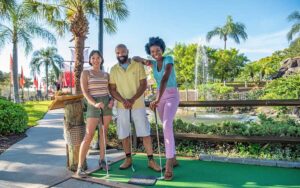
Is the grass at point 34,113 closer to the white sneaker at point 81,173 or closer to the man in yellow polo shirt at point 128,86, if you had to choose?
the white sneaker at point 81,173

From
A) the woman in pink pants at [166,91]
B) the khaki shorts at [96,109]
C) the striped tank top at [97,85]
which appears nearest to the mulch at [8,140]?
the khaki shorts at [96,109]

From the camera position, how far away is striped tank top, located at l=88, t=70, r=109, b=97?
4246mm

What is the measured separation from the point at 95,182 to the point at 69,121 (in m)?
1.05

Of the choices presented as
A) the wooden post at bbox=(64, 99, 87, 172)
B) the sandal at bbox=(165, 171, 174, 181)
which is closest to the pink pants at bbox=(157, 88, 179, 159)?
the sandal at bbox=(165, 171, 174, 181)

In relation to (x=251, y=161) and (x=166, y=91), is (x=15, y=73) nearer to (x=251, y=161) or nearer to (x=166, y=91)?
(x=166, y=91)

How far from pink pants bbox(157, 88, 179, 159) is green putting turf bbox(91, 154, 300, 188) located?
1.32ft

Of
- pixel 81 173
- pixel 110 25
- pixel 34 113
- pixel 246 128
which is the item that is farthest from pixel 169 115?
pixel 34 113

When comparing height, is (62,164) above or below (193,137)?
below

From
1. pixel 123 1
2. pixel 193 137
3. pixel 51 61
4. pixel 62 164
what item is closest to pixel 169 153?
pixel 193 137

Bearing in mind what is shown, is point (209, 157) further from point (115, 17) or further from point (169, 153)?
point (115, 17)

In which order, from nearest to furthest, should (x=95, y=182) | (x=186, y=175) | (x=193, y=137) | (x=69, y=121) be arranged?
(x=95, y=182) < (x=186, y=175) < (x=69, y=121) < (x=193, y=137)

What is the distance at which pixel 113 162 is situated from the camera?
191 inches

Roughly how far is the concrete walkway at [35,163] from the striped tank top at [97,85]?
4.00 feet

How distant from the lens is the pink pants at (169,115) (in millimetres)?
4059
